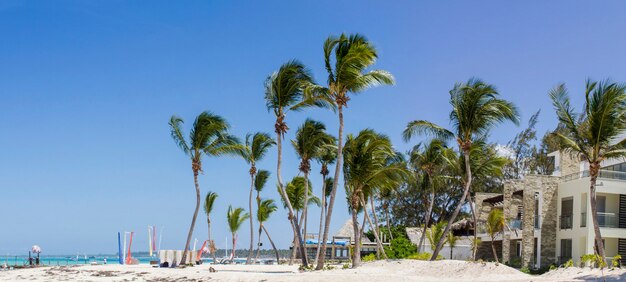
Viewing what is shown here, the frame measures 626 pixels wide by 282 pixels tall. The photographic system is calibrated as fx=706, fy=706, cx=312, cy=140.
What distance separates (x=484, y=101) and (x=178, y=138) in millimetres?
13520

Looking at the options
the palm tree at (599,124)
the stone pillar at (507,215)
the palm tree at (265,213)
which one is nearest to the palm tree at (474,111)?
the palm tree at (599,124)

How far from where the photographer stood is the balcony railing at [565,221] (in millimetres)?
34625

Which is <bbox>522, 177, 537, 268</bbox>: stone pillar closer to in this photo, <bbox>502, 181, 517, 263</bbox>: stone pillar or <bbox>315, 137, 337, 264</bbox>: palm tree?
<bbox>502, 181, 517, 263</bbox>: stone pillar

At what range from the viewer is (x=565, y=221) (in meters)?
35.0

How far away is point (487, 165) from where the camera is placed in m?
35.8

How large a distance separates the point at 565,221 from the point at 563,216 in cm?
40

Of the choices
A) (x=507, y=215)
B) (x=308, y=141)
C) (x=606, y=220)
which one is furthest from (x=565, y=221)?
(x=308, y=141)

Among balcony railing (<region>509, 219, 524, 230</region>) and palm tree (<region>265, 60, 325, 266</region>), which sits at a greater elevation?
palm tree (<region>265, 60, 325, 266</region>)

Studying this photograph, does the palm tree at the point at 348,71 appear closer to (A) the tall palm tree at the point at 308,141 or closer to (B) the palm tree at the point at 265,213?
(A) the tall palm tree at the point at 308,141

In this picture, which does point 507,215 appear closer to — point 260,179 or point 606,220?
point 606,220

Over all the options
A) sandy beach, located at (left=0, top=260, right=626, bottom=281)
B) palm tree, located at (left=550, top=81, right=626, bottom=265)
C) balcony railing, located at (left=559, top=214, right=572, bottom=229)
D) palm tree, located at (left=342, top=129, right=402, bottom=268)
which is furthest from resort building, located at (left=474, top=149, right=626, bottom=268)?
palm tree, located at (left=342, top=129, right=402, bottom=268)

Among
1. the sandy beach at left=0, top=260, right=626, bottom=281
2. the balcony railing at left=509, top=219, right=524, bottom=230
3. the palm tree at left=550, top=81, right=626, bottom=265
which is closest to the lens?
the sandy beach at left=0, top=260, right=626, bottom=281

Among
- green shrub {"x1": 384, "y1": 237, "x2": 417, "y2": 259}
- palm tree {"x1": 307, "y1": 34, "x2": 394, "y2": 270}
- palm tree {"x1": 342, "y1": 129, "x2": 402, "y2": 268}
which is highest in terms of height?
palm tree {"x1": 307, "y1": 34, "x2": 394, "y2": 270}

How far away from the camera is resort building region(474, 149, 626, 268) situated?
33.2 m
